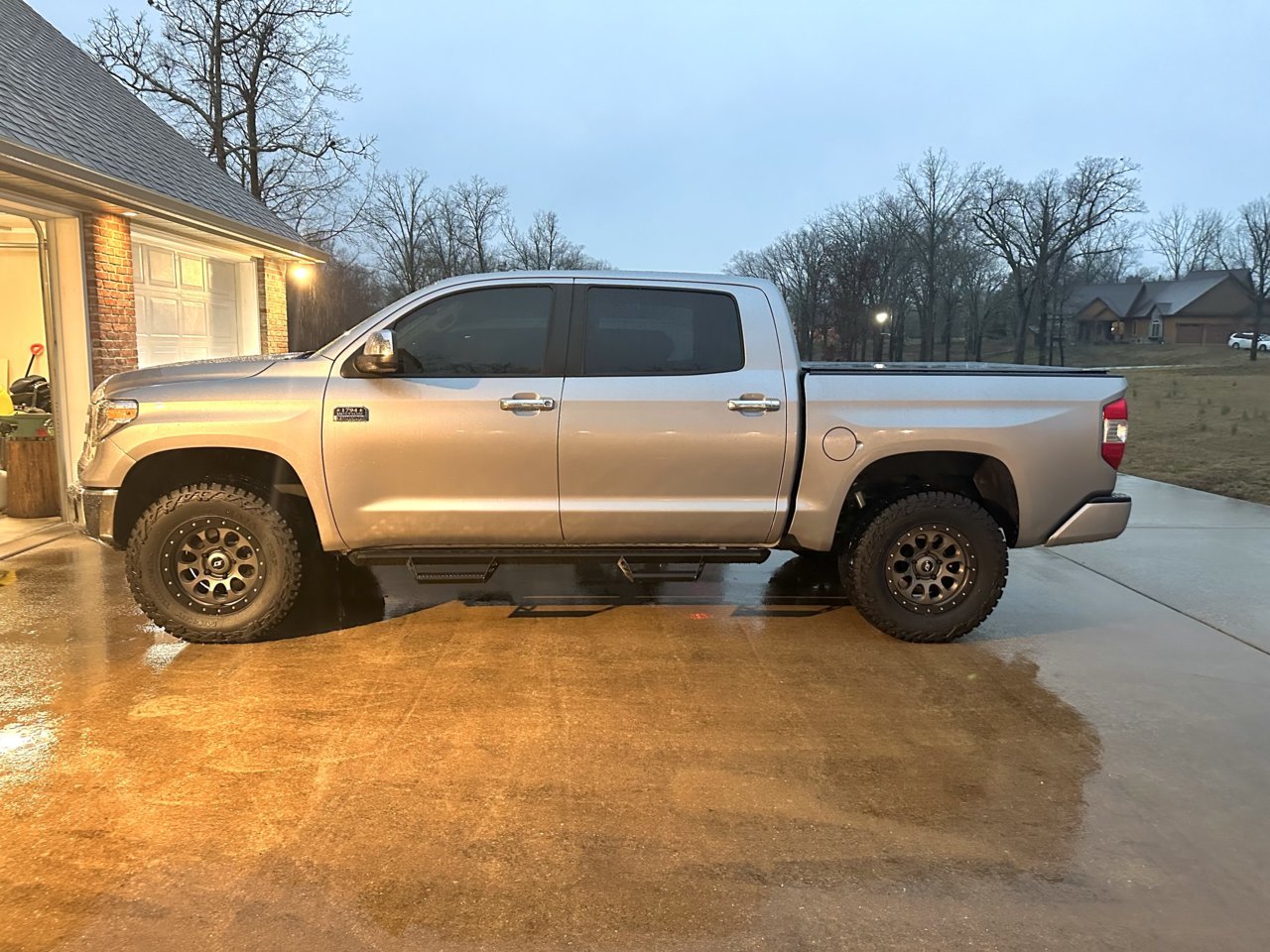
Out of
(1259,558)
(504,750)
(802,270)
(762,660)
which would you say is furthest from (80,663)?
(802,270)

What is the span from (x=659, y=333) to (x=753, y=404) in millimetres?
676

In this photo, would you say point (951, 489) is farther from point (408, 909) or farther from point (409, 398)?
point (408, 909)

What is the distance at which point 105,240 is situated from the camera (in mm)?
8352

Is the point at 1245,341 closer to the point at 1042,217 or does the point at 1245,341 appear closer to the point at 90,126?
the point at 1042,217

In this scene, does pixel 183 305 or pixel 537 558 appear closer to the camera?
pixel 537 558

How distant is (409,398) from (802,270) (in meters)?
57.4

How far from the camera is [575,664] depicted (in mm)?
4754

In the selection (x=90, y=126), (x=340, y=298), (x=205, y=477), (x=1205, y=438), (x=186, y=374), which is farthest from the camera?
(x=340, y=298)

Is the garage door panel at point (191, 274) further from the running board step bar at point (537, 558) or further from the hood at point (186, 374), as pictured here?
the running board step bar at point (537, 558)

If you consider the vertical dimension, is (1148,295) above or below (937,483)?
above

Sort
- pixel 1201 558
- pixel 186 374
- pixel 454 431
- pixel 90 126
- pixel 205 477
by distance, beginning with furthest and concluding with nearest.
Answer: pixel 90 126 < pixel 1201 558 < pixel 205 477 < pixel 186 374 < pixel 454 431

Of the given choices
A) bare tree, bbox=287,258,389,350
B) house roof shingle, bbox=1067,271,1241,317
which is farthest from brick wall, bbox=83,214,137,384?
house roof shingle, bbox=1067,271,1241,317

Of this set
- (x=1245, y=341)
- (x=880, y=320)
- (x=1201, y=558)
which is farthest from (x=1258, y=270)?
(x=1201, y=558)

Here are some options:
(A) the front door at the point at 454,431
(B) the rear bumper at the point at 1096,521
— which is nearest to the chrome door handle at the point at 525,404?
(A) the front door at the point at 454,431
